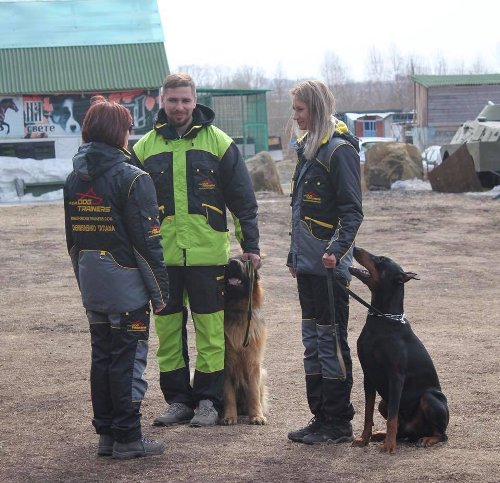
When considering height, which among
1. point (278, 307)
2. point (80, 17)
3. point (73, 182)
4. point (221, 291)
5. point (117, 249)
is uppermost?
point (80, 17)

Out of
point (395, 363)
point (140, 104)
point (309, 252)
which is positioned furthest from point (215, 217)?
point (140, 104)

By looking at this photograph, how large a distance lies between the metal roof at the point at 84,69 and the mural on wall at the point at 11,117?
0.36m

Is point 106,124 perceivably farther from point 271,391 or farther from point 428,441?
point 271,391

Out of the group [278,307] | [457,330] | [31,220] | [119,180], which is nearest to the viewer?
[119,180]

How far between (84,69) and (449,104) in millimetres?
22190

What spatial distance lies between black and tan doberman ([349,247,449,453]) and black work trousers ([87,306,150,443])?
122cm

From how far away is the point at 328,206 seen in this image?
5.44 meters

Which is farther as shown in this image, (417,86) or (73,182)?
(417,86)

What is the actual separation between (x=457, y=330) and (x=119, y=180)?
4.92 m

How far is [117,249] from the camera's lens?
507 centimetres

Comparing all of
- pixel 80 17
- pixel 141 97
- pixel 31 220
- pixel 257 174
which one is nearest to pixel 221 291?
pixel 31 220

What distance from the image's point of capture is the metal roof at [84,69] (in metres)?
31.6

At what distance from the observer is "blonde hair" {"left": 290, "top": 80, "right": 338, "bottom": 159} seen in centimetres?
541

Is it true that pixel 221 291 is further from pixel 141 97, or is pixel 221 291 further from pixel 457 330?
pixel 141 97
